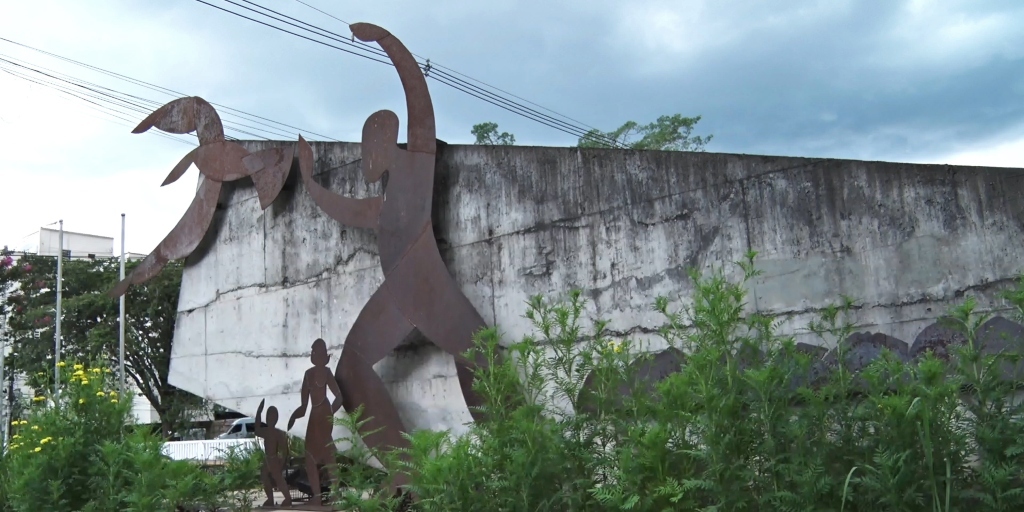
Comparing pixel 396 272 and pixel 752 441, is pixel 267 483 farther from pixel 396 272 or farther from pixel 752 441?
pixel 752 441

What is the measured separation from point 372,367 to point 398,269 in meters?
0.85

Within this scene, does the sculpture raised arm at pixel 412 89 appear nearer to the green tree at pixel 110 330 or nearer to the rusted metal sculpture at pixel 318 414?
the rusted metal sculpture at pixel 318 414

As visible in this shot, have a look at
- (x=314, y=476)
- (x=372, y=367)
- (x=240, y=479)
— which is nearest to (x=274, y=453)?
(x=240, y=479)

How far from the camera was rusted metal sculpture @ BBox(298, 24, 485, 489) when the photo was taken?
20.8 feet

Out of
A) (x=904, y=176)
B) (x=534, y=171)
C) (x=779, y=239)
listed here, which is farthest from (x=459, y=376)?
(x=904, y=176)

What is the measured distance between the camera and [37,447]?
7039 mm

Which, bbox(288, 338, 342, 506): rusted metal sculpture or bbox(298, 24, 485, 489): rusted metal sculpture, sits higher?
bbox(298, 24, 485, 489): rusted metal sculpture

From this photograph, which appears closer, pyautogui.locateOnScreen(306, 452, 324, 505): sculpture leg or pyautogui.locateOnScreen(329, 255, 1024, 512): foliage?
pyautogui.locateOnScreen(329, 255, 1024, 512): foliage

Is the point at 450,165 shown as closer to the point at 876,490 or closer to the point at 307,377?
the point at 307,377

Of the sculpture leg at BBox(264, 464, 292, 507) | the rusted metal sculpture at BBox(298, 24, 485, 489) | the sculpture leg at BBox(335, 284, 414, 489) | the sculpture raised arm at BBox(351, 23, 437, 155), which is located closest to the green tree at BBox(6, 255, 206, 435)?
the sculpture leg at BBox(264, 464, 292, 507)

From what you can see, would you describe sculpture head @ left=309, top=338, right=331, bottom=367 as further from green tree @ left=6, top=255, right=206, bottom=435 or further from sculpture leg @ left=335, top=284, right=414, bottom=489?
green tree @ left=6, top=255, right=206, bottom=435

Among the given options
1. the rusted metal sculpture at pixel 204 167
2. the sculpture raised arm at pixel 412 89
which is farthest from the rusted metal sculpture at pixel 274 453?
the sculpture raised arm at pixel 412 89

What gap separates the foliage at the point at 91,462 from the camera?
6230 mm

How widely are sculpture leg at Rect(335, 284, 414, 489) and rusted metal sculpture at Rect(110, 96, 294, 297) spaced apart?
1.79 m
